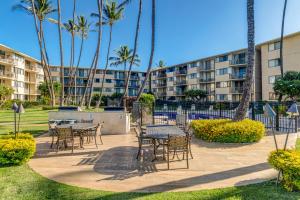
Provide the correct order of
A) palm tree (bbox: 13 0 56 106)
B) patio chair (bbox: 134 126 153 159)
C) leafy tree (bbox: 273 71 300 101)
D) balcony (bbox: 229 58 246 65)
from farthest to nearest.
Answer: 1. balcony (bbox: 229 58 246 65)
2. palm tree (bbox: 13 0 56 106)
3. leafy tree (bbox: 273 71 300 101)
4. patio chair (bbox: 134 126 153 159)

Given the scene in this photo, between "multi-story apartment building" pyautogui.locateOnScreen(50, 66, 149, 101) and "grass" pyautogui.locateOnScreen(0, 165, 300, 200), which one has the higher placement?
"multi-story apartment building" pyautogui.locateOnScreen(50, 66, 149, 101)

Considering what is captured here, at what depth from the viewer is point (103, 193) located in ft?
16.1

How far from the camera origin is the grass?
15.5 ft

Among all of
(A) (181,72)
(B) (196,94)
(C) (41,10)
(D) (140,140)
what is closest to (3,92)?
(C) (41,10)

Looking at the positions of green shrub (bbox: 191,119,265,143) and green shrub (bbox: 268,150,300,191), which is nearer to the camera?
green shrub (bbox: 268,150,300,191)

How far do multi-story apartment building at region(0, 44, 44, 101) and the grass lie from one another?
45.0m

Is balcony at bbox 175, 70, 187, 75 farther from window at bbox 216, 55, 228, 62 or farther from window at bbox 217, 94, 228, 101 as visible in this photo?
window at bbox 217, 94, 228, 101

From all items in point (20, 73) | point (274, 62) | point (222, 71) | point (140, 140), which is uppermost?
point (20, 73)

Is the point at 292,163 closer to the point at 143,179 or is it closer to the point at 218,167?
the point at 218,167

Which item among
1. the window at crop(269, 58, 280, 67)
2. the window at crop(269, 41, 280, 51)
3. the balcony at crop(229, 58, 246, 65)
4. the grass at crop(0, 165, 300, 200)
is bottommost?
the grass at crop(0, 165, 300, 200)

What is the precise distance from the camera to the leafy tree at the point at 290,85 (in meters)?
23.7

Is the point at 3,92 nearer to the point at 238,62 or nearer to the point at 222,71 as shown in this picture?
the point at 222,71

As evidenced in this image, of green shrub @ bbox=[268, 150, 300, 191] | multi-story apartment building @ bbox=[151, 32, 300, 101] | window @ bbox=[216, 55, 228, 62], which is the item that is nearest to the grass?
green shrub @ bbox=[268, 150, 300, 191]

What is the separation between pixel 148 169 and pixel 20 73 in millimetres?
52388
